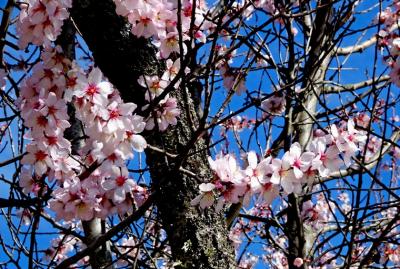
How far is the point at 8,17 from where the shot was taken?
2250 mm

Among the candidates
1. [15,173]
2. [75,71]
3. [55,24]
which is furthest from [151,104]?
[15,173]

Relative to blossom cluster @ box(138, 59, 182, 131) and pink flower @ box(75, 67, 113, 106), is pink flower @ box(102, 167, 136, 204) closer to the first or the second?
blossom cluster @ box(138, 59, 182, 131)

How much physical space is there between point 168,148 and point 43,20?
2.91 feet

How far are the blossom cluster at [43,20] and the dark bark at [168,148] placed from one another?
65cm

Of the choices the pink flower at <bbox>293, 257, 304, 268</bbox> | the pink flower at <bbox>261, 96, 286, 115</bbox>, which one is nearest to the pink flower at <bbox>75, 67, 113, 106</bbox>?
the pink flower at <bbox>261, 96, 286, 115</bbox>

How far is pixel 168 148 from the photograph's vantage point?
8.28ft

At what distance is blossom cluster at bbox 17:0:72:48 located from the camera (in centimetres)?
192

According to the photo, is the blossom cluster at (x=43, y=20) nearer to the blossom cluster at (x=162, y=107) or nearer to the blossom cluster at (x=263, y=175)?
the blossom cluster at (x=162, y=107)

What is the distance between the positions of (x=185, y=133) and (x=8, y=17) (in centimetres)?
98

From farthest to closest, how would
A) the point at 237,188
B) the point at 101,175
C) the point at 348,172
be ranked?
the point at 348,172 < the point at 101,175 < the point at 237,188

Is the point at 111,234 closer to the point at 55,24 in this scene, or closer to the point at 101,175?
the point at 101,175

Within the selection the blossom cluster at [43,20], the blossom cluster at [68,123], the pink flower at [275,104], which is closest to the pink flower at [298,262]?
the pink flower at [275,104]

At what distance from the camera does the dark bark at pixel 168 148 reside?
2.43m

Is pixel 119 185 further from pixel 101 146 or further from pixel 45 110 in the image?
pixel 45 110
